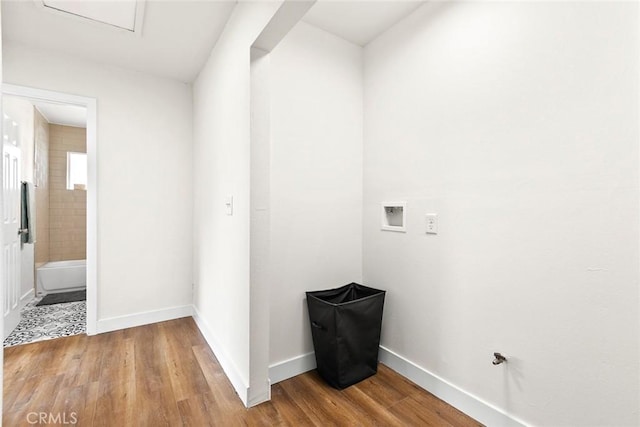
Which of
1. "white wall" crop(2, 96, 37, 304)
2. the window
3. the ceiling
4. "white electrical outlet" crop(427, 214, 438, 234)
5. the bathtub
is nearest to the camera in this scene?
"white electrical outlet" crop(427, 214, 438, 234)

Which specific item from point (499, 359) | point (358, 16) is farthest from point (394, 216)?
point (358, 16)

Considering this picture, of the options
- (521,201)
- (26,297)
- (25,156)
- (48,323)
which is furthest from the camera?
(26,297)

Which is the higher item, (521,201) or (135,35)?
(135,35)

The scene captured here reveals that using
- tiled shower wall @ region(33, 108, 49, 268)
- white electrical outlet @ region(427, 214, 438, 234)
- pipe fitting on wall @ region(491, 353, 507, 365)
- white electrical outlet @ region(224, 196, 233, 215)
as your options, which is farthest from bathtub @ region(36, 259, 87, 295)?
pipe fitting on wall @ region(491, 353, 507, 365)

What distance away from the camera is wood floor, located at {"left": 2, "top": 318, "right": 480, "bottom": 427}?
1600 millimetres

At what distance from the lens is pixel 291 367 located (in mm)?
2008

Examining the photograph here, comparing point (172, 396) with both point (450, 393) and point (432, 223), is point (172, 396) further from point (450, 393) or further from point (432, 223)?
point (432, 223)

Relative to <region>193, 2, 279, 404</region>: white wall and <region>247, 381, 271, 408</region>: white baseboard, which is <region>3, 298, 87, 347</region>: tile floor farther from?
<region>247, 381, 271, 408</region>: white baseboard

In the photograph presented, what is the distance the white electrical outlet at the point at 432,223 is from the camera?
1.82 m

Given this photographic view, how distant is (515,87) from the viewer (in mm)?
1467

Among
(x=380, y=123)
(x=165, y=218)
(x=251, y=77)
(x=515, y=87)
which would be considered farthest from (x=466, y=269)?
(x=165, y=218)

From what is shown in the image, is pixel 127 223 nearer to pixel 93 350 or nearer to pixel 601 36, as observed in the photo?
pixel 93 350

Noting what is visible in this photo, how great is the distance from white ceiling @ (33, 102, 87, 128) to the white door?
42.9 inches

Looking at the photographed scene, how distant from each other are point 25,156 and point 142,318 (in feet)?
7.18
